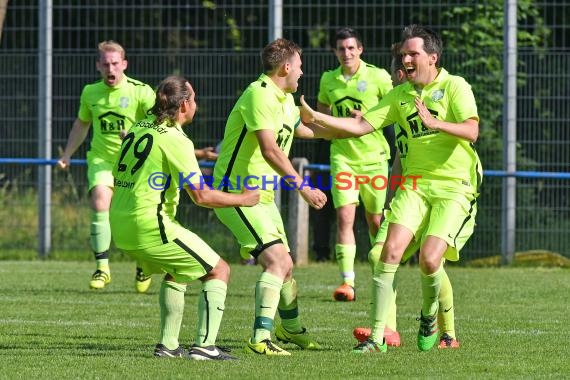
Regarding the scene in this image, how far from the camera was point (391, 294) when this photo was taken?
847 centimetres

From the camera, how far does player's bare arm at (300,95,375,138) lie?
8.97 m

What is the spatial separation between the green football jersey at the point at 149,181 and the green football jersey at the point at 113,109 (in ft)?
16.7

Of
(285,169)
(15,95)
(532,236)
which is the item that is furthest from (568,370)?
(15,95)

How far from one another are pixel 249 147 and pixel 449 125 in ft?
4.17

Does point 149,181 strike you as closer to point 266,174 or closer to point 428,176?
point 266,174

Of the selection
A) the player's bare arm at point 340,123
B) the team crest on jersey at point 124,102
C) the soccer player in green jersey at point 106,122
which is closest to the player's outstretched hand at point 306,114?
the player's bare arm at point 340,123

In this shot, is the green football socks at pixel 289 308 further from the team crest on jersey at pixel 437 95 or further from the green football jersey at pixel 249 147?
the team crest on jersey at pixel 437 95

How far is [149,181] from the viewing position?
25.7 ft

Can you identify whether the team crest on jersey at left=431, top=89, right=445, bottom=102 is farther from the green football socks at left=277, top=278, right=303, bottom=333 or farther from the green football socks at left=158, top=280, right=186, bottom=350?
the green football socks at left=158, top=280, right=186, bottom=350

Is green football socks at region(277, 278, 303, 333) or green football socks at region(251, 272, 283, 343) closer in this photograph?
green football socks at region(251, 272, 283, 343)

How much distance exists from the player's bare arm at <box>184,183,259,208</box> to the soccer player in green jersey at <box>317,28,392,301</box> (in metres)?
4.65

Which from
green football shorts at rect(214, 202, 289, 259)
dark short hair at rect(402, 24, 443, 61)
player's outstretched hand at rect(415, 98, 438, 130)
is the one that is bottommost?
green football shorts at rect(214, 202, 289, 259)

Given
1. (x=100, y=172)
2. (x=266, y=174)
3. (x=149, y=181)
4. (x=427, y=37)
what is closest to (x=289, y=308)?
(x=266, y=174)

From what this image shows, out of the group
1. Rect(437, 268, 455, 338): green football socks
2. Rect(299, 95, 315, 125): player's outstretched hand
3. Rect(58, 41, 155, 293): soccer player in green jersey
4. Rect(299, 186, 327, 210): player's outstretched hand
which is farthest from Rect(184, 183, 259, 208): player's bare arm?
Rect(58, 41, 155, 293): soccer player in green jersey
